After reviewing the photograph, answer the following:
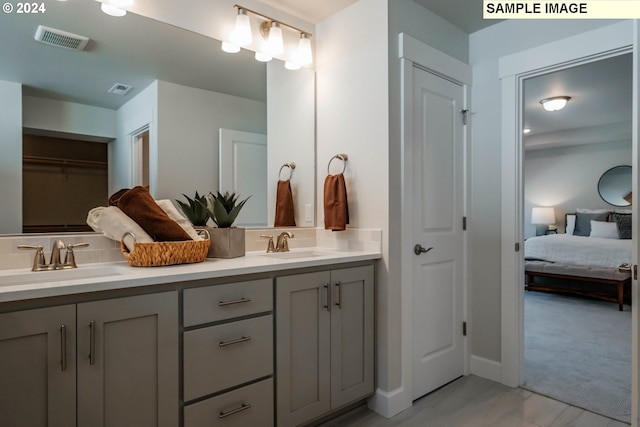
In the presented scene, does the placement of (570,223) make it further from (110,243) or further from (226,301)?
(110,243)

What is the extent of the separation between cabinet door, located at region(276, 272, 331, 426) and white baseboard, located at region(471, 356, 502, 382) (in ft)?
4.08

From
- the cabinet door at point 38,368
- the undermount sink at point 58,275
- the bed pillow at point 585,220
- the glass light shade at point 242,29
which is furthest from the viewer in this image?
the bed pillow at point 585,220

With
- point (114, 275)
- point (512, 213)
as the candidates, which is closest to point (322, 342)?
point (114, 275)

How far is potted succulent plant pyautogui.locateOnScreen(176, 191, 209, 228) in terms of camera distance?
6.54 ft

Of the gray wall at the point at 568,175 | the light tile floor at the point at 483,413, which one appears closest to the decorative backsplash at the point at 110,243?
the light tile floor at the point at 483,413

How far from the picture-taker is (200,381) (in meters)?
1.45

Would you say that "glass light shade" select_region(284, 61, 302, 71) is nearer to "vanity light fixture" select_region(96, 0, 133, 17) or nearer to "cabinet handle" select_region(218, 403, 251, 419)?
"vanity light fixture" select_region(96, 0, 133, 17)

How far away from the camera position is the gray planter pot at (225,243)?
6.24 feet

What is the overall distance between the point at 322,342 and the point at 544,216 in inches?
266

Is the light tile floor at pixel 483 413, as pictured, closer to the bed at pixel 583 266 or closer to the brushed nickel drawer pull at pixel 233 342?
the brushed nickel drawer pull at pixel 233 342

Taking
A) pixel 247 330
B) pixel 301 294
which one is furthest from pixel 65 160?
pixel 301 294

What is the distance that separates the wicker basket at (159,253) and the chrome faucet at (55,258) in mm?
186

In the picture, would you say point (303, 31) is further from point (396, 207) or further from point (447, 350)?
point (447, 350)

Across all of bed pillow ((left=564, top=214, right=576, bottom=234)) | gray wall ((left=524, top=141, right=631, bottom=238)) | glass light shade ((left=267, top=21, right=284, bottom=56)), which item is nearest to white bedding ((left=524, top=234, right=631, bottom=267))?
gray wall ((left=524, top=141, right=631, bottom=238))
